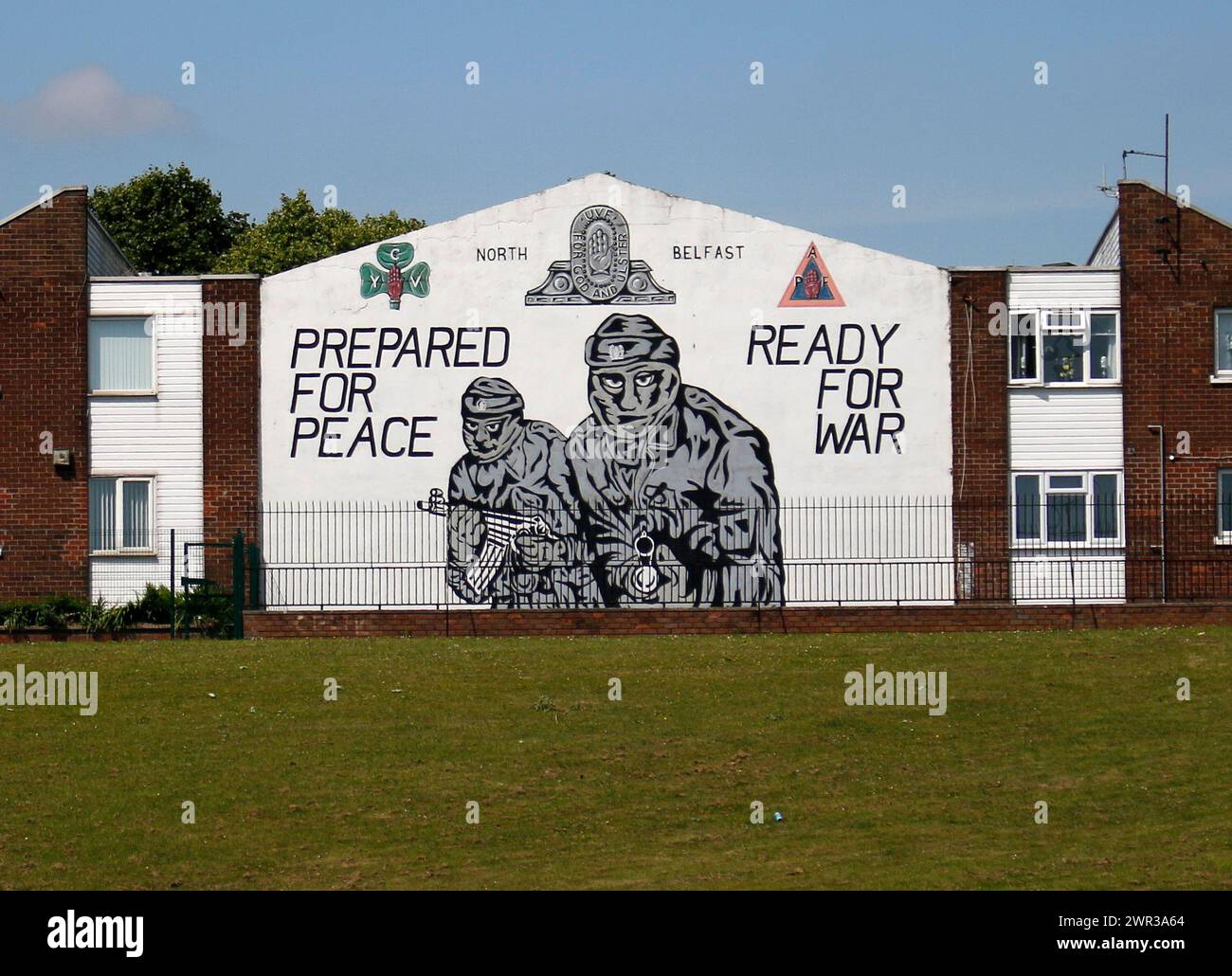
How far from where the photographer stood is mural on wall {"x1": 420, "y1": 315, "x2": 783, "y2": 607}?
108ft

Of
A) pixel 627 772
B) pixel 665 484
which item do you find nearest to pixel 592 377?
pixel 665 484

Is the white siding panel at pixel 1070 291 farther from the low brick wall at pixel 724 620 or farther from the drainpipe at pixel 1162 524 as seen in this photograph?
the low brick wall at pixel 724 620

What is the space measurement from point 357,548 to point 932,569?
10.7 metres

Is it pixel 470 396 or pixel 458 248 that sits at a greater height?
pixel 458 248

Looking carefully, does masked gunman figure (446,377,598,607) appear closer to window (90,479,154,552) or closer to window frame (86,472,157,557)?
window frame (86,472,157,557)

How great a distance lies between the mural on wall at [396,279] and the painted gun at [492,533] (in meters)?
3.91

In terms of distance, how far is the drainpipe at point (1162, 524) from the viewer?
32.4 meters

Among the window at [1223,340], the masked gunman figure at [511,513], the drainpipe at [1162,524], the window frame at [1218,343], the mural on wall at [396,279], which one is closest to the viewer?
the drainpipe at [1162,524]

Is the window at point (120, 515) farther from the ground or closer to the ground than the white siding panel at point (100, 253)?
closer to the ground

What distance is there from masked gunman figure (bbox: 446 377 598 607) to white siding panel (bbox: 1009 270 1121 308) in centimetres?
930

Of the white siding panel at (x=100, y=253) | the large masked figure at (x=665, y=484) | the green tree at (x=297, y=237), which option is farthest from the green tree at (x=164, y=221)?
the large masked figure at (x=665, y=484)

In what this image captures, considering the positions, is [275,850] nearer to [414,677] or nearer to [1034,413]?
[414,677]

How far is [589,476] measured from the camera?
33312 mm
